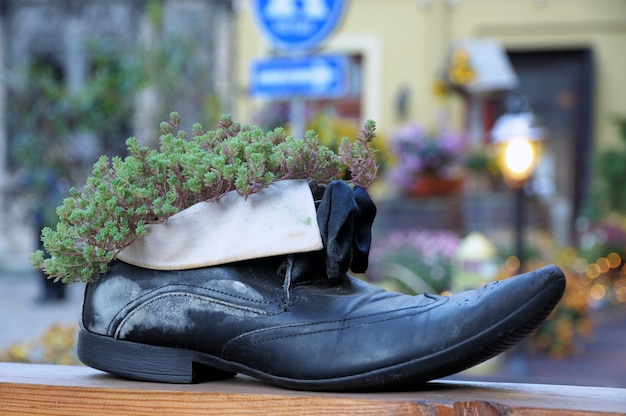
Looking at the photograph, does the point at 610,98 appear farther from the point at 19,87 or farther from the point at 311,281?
the point at 311,281

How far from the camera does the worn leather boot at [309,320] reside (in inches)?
44.6

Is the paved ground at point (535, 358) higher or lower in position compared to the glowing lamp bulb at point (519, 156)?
lower

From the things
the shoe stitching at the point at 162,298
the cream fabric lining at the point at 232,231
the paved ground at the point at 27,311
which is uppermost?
the cream fabric lining at the point at 232,231

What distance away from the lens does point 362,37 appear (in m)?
14.6

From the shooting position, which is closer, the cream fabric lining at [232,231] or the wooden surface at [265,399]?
the wooden surface at [265,399]

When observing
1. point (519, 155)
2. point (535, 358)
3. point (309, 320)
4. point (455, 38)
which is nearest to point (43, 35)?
point (455, 38)

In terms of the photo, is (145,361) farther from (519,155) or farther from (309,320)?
(519,155)

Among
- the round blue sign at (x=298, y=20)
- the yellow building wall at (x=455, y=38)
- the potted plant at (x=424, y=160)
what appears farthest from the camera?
the yellow building wall at (x=455, y=38)

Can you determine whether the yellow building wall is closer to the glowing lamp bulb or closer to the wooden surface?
the glowing lamp bulb

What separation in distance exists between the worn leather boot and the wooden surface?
29 mm

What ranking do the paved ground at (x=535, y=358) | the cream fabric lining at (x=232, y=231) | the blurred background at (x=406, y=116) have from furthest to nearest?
1. the blurred background at (x=406, y=116)
2. the paved ground at (x=535, y=358)
3. the cream fabric lining at (x=232, y=231)

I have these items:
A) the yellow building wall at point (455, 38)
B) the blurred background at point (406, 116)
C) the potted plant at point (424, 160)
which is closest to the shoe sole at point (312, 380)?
the blurred background at point (406, 116)

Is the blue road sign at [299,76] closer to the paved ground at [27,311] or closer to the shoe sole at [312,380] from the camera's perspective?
the paved ground at [27,311]

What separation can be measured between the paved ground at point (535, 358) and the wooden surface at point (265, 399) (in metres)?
2.47
